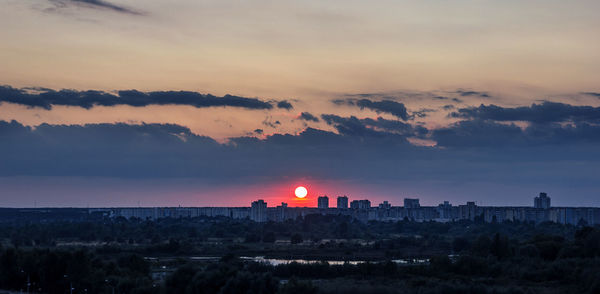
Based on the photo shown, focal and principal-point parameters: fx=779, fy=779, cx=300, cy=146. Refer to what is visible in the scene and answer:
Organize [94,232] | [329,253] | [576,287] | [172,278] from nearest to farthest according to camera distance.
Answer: [172,278], [576,287], [329,253], [94,232]

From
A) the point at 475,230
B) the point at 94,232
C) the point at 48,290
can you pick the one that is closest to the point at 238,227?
the point at 94,232

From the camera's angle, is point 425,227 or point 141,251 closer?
point 141,251

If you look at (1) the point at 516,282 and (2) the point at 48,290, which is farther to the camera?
(1) the point at 516,282

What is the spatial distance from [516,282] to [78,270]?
34708 millimetres

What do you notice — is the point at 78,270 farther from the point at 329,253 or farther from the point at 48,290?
the point at 329,253

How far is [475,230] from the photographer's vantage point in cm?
15425

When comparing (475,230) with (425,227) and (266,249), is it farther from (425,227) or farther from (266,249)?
(266,249)

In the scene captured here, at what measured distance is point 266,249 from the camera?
109m

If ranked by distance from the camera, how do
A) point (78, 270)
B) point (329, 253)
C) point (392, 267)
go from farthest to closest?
point (329, 253) < point (392, 267) < point (78, 270)

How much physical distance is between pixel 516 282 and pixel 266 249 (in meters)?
50.8

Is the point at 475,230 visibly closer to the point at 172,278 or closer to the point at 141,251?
the point at 141,251

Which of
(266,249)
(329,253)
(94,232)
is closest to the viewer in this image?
(329,253)

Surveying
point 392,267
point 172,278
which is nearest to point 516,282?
point 392,267

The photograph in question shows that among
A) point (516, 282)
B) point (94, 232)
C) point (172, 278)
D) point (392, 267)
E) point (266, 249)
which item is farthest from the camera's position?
point (94, 232)
